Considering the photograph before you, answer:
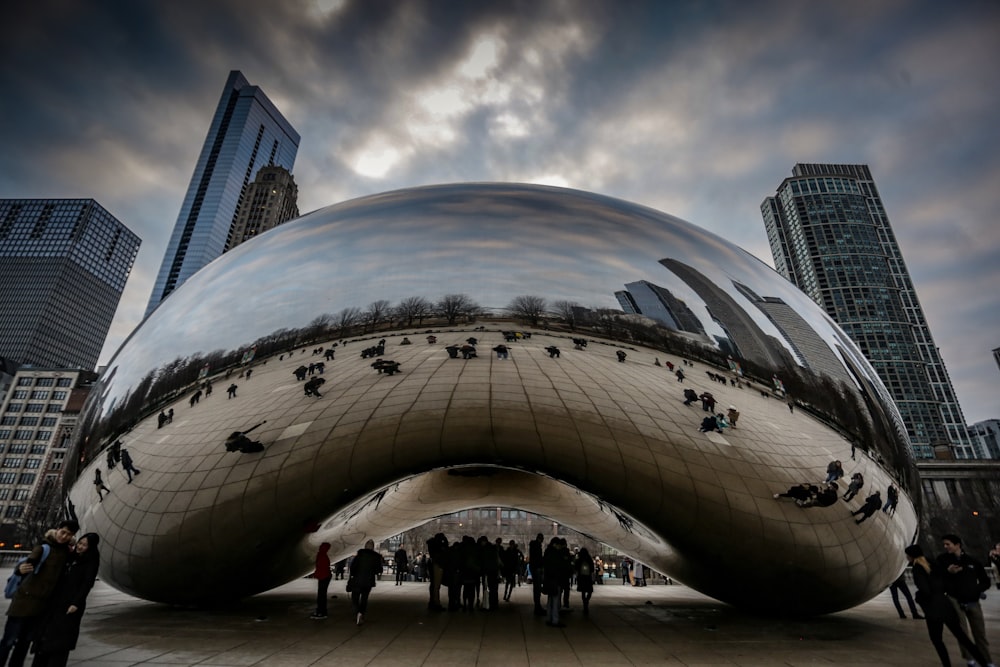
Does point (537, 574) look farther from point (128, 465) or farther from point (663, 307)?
point (128, 465)

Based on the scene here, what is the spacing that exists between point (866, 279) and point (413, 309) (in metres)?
188

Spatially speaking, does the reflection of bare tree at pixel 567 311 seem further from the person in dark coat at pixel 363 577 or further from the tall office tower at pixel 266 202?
the tall office tower at pixel 266 202

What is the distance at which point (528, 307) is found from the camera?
4656mm

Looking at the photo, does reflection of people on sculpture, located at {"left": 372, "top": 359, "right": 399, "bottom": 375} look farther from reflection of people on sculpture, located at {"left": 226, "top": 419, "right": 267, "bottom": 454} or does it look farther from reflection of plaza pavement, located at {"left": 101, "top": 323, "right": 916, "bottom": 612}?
reflection of people on sculpture, located at {"left": 226, "top": 419, "right": 267, "bottom": 454}

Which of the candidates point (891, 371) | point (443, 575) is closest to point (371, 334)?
point (443, 575)

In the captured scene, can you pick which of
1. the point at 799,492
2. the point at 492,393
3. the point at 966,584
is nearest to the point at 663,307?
the point at 492,393

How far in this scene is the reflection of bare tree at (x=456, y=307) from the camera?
464 centimetres

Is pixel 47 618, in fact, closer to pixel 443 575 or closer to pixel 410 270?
pixel 410 270

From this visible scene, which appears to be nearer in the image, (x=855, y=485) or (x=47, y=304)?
(x=855, y=485)

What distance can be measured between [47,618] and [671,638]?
241 inches

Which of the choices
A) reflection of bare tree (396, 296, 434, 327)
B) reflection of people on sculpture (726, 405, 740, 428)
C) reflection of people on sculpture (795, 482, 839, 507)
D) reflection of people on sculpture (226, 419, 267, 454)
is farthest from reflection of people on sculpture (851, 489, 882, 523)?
reflection of people on sculpture (226, 419, 267, 454)

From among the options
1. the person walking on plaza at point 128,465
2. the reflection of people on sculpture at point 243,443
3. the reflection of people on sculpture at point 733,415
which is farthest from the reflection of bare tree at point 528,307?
the person walking on plaza at point 128,465

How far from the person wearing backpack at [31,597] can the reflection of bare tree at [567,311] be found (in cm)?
456

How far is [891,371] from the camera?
465ft
